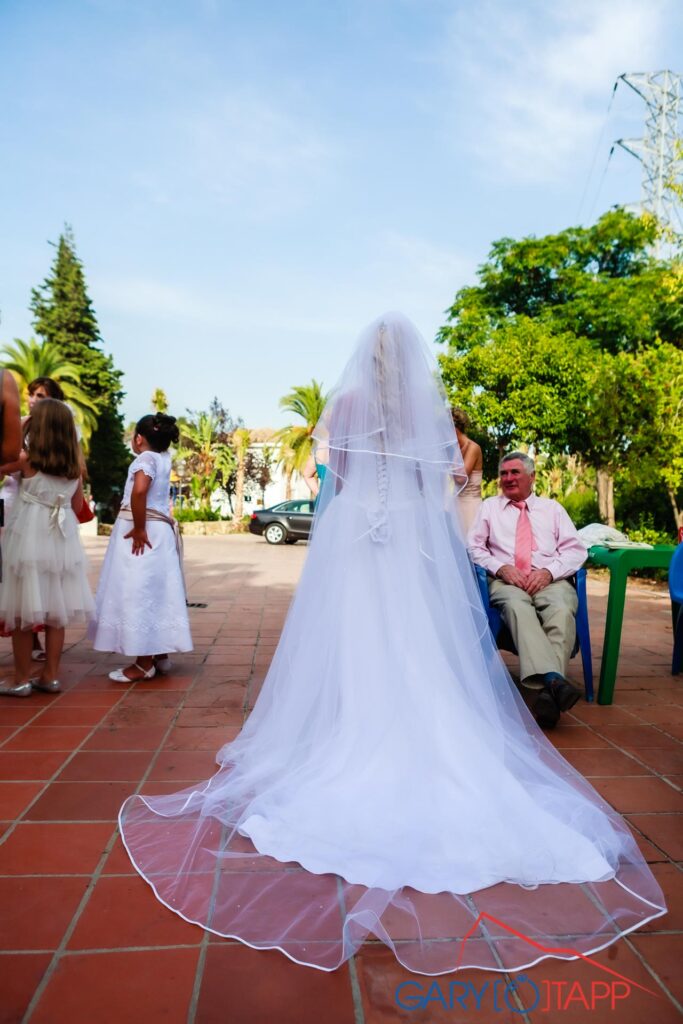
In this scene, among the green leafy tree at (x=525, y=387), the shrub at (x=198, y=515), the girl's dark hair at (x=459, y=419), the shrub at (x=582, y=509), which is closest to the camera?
the girl's dark hair at (x=459, y=419)

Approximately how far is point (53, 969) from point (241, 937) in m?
0.48

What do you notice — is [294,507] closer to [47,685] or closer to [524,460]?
[524,460]

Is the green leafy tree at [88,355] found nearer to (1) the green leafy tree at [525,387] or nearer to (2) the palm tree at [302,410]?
(2) the palm tree at [302,410]

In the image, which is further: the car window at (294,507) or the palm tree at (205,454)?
the palm tree at (205,454)

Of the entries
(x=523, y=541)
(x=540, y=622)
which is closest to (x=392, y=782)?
(x=540, y=622)

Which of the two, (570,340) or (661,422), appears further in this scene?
(570,340)

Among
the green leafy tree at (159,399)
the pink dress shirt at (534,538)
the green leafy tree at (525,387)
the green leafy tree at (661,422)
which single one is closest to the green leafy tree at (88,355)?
the green leafy tree at (159,399)

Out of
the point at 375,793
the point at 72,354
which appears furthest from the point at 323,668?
the point at 72,354

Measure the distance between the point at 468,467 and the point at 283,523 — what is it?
15.8m

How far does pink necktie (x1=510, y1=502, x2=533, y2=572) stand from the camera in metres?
4.50

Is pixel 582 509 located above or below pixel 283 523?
above

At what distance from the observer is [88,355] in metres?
36.9

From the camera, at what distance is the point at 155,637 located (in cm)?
454

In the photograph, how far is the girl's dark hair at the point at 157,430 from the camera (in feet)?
14.8
